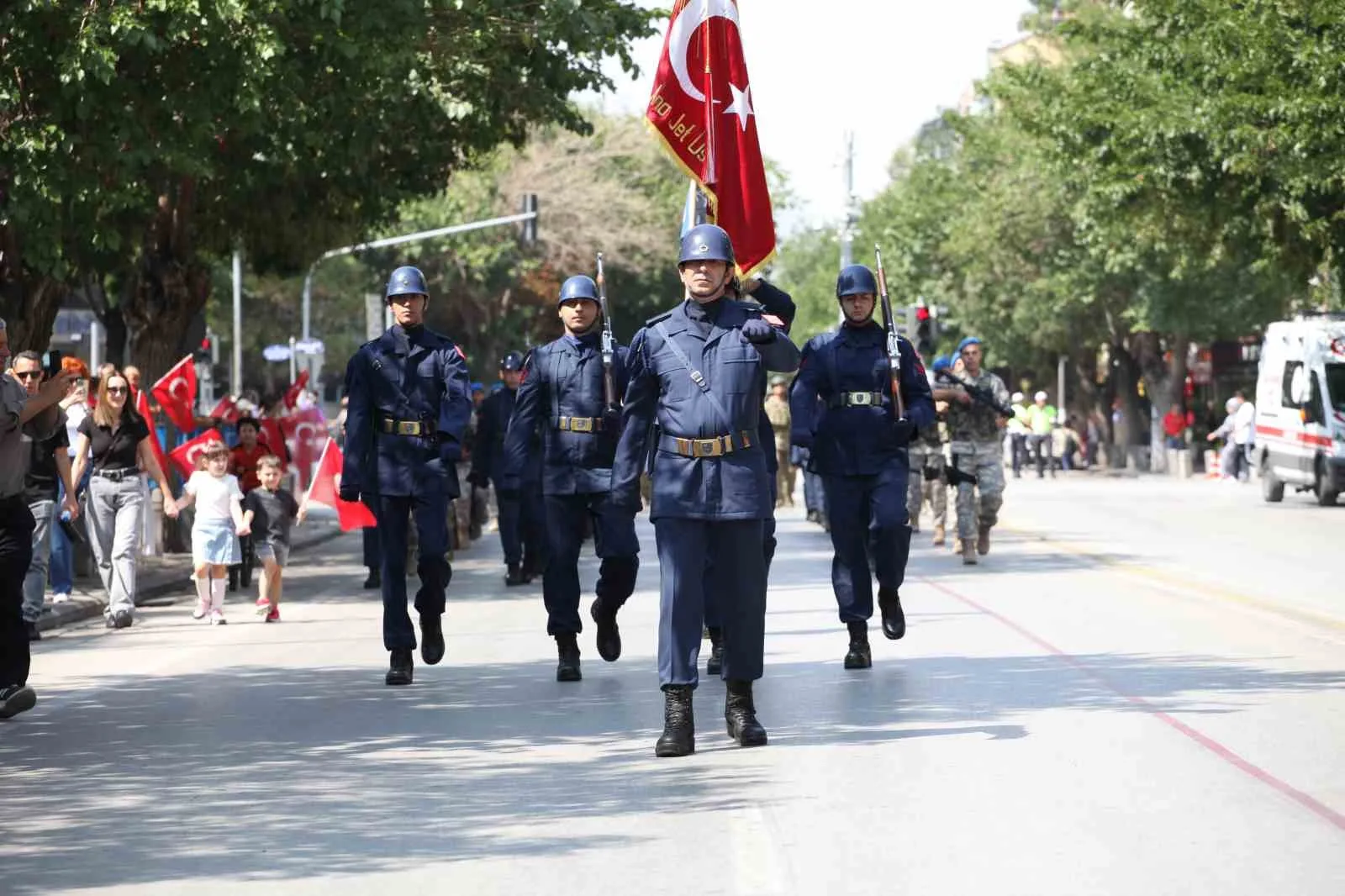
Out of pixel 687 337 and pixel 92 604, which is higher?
pixel 687 337

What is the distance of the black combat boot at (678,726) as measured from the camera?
9.02 meters

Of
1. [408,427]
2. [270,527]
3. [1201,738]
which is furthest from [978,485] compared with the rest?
[1201,738]

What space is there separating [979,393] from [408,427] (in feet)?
28.1

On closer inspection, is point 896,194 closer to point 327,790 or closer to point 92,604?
point 92,604

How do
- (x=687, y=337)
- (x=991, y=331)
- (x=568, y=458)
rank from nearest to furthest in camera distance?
(x=687, y=337) → (x=568, y=458) → (x=991, y=331)

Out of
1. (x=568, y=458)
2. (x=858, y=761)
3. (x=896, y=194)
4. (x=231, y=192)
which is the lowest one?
(x=858, y=761)

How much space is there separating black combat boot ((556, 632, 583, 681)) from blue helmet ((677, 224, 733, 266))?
3.10 meters

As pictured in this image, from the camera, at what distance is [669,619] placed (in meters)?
9.21

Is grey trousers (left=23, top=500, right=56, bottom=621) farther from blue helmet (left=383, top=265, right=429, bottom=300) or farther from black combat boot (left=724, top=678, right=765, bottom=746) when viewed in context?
black combat boot (left=724, top=678, right=765, bottom=746)

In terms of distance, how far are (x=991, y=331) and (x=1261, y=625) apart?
4738 centimetres

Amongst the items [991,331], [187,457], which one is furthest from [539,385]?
[991,331]

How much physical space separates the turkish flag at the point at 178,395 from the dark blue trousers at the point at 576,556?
9.80 meters

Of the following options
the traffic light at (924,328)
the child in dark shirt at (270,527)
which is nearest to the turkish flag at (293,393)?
the child in dark shirt at (270,527)

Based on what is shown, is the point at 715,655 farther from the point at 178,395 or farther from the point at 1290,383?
the point at 1290,383
